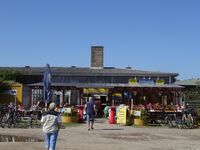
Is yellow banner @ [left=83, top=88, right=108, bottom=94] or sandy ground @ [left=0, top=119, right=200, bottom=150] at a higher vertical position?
yellow banner @ [left=83, top=88, right=108, bottom=94]

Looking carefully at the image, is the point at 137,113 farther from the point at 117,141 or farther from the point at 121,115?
the point at 117,141

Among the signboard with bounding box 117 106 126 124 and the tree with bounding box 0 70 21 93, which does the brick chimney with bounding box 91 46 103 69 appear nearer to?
the tree with bounding box 0 70 21 93

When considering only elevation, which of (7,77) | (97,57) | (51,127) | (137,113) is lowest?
(51,127)

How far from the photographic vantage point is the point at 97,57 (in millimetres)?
60969

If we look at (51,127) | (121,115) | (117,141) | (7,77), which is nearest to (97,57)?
(7,77)

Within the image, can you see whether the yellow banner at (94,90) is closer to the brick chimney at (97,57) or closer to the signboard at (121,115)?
the signboard at (121,115)

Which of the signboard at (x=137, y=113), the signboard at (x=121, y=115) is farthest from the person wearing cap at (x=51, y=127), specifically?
the signboard at (x=121, y=115)

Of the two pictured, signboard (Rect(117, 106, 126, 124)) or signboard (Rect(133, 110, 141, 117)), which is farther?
signboard (Rect(117, 106, 126, 124))

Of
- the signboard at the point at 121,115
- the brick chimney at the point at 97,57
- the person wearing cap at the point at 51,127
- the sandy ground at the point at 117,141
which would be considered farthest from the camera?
the brick chimney at the point at 97,57

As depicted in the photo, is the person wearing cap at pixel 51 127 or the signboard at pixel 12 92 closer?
the person wearing cap at pixel 51 127

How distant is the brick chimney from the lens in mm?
60594

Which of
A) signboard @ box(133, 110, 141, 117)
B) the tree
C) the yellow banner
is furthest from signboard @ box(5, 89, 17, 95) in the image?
signboard @ box(133, 110, 141, 117)

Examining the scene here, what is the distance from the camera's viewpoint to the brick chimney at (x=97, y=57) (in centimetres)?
6059

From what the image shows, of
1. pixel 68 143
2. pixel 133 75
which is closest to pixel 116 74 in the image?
pixel 133 75
